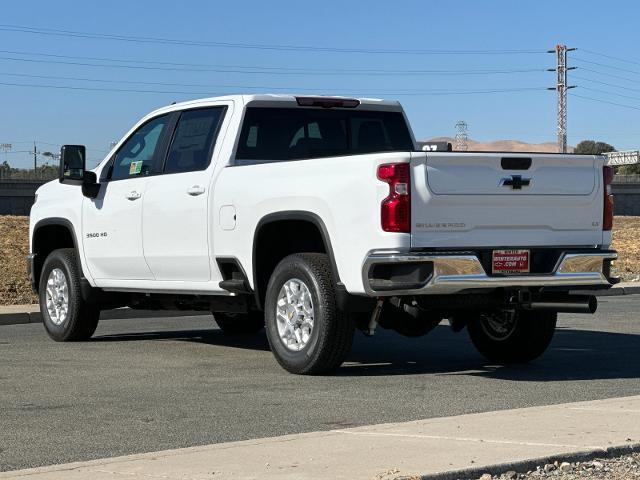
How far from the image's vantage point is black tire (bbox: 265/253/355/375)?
9.55 m

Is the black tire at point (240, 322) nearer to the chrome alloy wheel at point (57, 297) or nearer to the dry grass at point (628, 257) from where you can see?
the chrome alloy wheel at point (57, 297)

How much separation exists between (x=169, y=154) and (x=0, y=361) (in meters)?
2.39

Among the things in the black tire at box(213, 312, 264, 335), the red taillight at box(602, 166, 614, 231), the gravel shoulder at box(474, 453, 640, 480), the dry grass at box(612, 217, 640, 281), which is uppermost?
the red taillight at box(602, 166, 614, 231)

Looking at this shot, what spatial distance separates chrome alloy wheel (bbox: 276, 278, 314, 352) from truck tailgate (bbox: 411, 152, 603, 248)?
1.19 metres

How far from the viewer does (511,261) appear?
944 centimetres

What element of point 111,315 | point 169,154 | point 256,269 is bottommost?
point 111,315

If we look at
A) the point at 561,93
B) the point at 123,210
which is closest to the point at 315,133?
the point at 123,210

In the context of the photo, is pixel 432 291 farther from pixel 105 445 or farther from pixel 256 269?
pixel 105 445

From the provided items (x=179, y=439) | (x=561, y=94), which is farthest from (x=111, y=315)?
(x=561, y=94)

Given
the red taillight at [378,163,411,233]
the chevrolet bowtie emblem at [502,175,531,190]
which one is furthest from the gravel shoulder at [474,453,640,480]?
the chevrolet bowtie emblem at [502,175,531,190]

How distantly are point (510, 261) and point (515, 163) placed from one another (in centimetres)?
74

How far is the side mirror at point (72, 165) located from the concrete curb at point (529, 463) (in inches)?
280

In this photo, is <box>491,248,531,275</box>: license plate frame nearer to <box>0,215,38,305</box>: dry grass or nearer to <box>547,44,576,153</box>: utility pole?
<box>0,215,38,305</box>: dry grass

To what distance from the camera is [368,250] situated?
915cm
